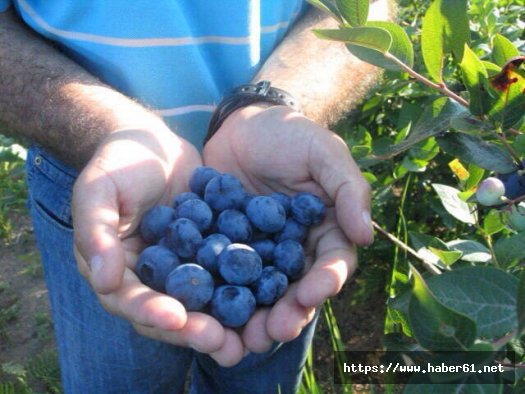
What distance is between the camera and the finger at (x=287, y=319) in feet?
2.60

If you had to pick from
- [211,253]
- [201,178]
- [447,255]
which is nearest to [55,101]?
[201,178]

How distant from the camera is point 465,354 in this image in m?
0.44

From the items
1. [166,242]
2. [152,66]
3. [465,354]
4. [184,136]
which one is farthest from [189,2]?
[465,354]

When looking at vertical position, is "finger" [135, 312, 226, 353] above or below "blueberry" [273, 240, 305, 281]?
above

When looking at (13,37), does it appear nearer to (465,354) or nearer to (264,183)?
(264,183)

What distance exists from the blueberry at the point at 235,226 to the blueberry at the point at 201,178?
A: 0.21 ft

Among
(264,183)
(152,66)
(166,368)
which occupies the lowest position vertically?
(166,368)

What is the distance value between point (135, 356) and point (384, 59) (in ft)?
2.54

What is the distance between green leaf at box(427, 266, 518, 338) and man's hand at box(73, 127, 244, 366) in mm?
337

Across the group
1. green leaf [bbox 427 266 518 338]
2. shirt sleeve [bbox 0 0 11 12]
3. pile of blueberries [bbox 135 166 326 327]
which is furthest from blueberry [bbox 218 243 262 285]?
shirt sleeve [bbox 0 0 11 12]

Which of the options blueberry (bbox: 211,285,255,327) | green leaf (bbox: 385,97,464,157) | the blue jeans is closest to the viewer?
green leaf (bbox: 385,97,464,157)

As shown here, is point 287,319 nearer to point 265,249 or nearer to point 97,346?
point 265,249

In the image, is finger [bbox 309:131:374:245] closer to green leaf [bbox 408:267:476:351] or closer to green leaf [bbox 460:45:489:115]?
green leaf [bbox 460:45:489:115]

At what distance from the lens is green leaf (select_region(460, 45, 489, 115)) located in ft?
2.08
